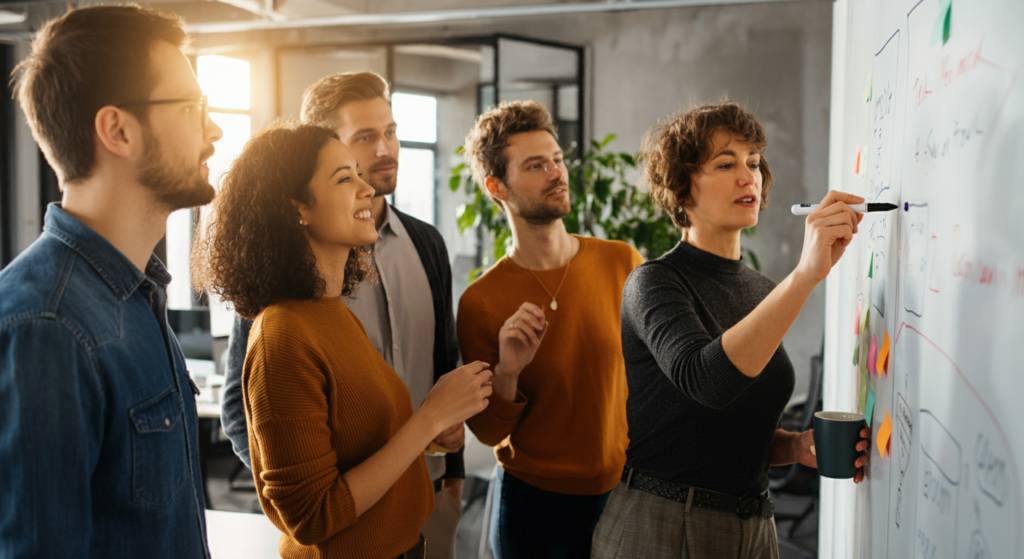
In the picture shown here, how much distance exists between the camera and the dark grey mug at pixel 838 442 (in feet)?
3.91

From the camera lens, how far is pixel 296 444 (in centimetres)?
118

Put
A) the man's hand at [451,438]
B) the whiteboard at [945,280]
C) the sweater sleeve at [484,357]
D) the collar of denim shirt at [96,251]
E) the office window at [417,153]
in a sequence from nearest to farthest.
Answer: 1. the whiteboard at [945,280]
2. the collar of denim shirt at [96,251]
3. the man's hand at [451,438]
4. the sweater sleeve at [484,357]
5. the office window at [417,153]

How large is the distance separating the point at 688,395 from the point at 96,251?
98 cm

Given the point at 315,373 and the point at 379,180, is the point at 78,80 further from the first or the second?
the point at 379,180

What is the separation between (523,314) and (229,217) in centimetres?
66

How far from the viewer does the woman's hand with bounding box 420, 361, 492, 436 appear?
4.36 ft

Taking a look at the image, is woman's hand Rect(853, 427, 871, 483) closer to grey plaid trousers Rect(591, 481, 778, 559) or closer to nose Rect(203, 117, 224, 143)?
grey plaid trousers Rect(591, 481, 778, 559)

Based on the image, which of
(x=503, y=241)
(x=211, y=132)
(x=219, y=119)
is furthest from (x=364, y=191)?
(x=219, y=119)

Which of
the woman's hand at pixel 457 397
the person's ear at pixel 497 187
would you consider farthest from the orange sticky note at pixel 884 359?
the person's ear at pixel 497 187

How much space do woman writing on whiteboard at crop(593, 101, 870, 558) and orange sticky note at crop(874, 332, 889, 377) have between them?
0.12 meters

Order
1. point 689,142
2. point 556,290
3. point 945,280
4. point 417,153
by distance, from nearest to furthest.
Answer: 1. point 945,280
2. point 689,142
3. point 556,290
4. point 417,153

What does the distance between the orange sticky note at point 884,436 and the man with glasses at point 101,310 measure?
1091 millimetres

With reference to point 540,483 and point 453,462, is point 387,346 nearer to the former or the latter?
point 453,462

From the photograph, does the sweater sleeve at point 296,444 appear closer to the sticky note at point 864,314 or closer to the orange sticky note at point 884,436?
the orange sticky note at point 884,436
